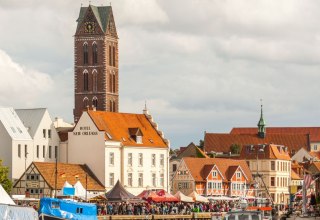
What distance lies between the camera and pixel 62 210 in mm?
77812

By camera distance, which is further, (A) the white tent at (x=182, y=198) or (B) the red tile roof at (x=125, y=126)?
(B) the red tile roof at (x=125, y=126)

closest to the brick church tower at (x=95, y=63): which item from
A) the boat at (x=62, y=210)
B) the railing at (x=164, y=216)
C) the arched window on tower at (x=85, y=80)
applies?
the arched window on tower at (x=85, y=80)

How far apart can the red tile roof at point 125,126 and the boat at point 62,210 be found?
49748 mm

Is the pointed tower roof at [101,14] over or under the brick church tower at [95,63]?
over

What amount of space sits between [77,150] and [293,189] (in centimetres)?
3431

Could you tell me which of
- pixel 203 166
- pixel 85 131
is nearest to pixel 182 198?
pixel 85 131

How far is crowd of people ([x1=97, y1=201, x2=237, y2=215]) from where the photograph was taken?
342ft

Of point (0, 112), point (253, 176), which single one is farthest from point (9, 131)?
point (253, 176)

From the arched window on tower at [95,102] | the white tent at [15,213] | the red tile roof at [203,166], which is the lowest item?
the white tent at [15,213]

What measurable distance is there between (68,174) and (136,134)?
53.9 feet

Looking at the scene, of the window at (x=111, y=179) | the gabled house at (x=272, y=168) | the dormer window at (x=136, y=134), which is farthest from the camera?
the gabled house at (x=272, y=168)

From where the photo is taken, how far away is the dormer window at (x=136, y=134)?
137000 mm

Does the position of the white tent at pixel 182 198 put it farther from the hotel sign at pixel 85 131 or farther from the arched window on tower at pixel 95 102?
the arched window on tower at pixel 95 102

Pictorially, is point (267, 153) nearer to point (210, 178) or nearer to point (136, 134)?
point (210, 178)
